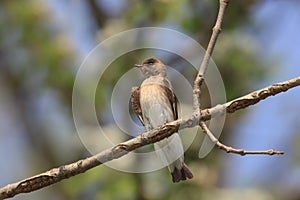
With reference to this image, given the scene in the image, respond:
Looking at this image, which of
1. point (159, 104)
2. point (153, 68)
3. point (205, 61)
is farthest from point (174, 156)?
point (205, 61)

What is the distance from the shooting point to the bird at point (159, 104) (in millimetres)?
2875

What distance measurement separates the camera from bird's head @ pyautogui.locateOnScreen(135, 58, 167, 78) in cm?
296

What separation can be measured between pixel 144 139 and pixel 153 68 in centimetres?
100

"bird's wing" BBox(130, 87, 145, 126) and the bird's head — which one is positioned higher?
the bird's head

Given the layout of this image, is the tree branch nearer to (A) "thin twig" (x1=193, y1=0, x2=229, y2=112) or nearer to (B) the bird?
(A) "thin twig" (x1=193, y1=0, x2=229, y2=112)

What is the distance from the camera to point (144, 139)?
Answer: 6.54ft

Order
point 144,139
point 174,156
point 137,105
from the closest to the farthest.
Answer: point 144,139 → point 137,105 → point 174,156

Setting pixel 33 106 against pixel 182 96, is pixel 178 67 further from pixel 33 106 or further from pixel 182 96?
pixel 33 106

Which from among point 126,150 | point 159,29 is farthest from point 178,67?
point 126,150

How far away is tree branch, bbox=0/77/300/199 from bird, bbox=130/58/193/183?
757 mm

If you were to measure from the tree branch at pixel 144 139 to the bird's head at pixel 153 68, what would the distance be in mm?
926

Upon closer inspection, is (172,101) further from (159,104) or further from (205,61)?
(205,61)

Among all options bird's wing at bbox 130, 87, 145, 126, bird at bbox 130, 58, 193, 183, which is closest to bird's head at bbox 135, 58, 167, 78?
bird at bbox 130, 58, 193, 183

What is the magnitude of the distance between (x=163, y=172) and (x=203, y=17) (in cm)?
122
